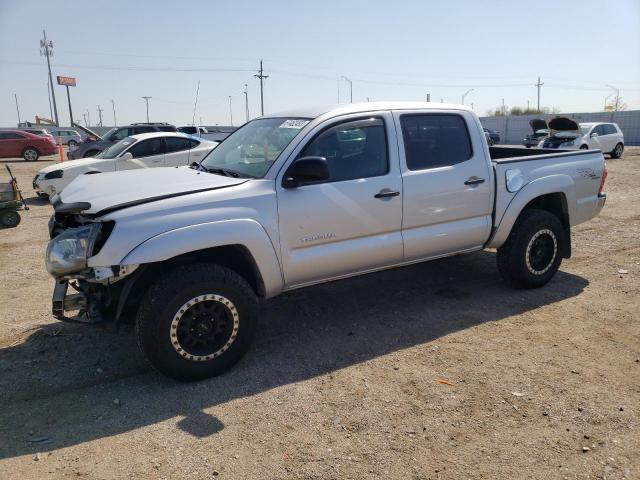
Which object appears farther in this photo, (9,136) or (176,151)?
(9,136)

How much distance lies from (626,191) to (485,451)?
11.8m

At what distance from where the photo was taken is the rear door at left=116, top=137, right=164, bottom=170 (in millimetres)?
11102

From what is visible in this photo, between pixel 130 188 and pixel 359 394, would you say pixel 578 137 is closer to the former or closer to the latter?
pixel 359 394

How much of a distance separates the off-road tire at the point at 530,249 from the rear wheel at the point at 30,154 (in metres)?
25.5

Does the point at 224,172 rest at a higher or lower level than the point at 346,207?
higher

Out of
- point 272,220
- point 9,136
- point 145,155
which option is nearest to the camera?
point 272,220

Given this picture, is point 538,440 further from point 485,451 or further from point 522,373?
point 522,373

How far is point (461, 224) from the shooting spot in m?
4.85

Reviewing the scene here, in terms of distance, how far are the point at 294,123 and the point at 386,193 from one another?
979mm

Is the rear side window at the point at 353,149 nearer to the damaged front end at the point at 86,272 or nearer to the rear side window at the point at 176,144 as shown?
the damaged front end at the point at 86,272

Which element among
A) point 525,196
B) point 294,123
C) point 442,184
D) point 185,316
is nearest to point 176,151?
point 294,123

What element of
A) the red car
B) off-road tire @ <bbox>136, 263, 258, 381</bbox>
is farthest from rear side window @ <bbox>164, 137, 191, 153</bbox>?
the red car

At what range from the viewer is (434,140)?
15.5ft

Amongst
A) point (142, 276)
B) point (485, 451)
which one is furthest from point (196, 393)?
point (485, 451)
